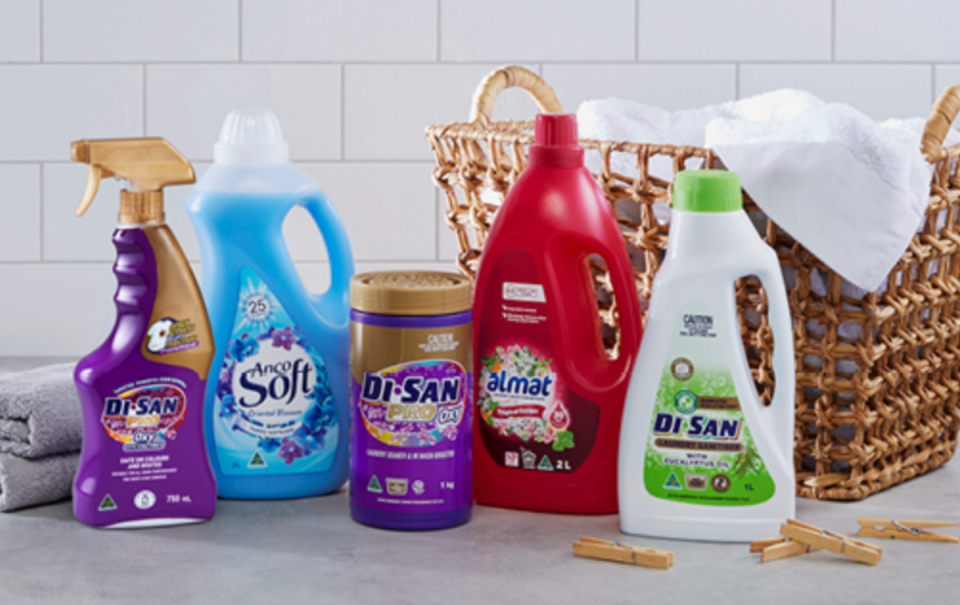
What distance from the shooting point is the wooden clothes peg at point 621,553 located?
68 cm

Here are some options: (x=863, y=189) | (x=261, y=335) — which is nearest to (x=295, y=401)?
(x=261, y=335)

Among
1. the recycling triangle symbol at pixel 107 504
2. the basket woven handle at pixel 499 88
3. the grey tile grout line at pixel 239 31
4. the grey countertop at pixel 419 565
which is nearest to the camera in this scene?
the grey countertop at pixel 419 565

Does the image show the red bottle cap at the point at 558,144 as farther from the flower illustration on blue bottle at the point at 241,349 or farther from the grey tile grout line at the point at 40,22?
the grey tile grout line at the point at 40,22

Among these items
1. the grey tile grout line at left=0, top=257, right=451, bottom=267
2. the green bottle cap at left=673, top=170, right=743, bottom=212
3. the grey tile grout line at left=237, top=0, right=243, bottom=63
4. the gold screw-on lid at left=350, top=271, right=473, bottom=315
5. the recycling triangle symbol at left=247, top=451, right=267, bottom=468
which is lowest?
the recycling triangle symbol at left=247, top=451, right=267, bottom=468

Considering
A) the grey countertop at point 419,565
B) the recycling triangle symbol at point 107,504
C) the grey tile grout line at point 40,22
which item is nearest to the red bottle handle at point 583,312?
the grey countertop at point 419,565

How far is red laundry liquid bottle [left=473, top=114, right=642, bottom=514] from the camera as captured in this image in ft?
2.44

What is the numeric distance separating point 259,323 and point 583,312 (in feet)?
0.77

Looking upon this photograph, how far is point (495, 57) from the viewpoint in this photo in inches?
48.2

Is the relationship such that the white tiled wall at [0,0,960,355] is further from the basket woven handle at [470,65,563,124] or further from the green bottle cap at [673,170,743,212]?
the green bottle cap at [673,170,743,212]

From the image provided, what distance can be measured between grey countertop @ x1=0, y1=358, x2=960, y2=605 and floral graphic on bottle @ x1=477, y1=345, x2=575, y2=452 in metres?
0.06

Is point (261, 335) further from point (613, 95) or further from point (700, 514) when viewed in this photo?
point (613, 95)

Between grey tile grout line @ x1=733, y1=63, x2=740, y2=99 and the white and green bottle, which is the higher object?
grey tile grout line @ x1=733, y1=63, x2=740, y2=99

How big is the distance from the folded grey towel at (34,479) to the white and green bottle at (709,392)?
41 cm

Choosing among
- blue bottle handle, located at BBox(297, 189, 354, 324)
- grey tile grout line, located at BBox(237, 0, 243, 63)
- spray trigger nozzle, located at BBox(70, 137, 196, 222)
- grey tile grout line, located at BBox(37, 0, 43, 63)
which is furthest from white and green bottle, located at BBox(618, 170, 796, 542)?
grey tile grout line, located at BBox(37, 0, 43, 63)
